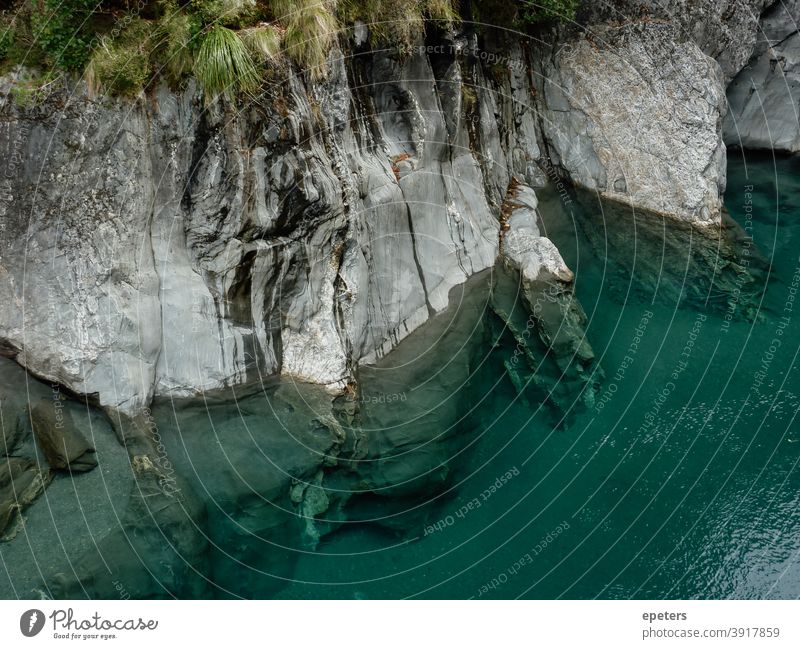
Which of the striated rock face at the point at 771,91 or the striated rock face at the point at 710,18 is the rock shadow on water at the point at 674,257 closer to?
the striated rock face at the point at 710,18

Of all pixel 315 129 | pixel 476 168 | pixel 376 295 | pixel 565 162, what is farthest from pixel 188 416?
pixel 565 162

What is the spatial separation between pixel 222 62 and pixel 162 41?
101 cm

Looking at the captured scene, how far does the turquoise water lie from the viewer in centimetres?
1062

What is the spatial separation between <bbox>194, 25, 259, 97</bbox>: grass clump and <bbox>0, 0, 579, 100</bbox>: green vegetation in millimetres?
14

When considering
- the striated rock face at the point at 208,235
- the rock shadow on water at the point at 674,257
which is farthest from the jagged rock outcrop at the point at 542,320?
the striated rock face at the point at 208,235

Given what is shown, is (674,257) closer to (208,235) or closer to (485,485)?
(485,485)

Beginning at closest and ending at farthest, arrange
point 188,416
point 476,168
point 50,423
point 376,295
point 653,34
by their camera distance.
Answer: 1. point 50,423
2. point 188,416
3. point 376,295
4. point 476,168
5. point 653,34

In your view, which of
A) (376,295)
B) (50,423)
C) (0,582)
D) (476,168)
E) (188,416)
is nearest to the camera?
(0,582)

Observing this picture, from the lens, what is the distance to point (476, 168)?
15.5m

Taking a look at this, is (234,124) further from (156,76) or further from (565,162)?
(565,162)

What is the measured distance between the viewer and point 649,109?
56.0ft

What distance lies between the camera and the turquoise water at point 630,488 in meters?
10.6

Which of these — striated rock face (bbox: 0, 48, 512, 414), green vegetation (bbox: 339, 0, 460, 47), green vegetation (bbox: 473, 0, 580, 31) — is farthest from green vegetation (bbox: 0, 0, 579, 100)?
green vegetation (bbox: 473, 0, 580, 31)

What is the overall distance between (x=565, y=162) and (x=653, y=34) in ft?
12.4
